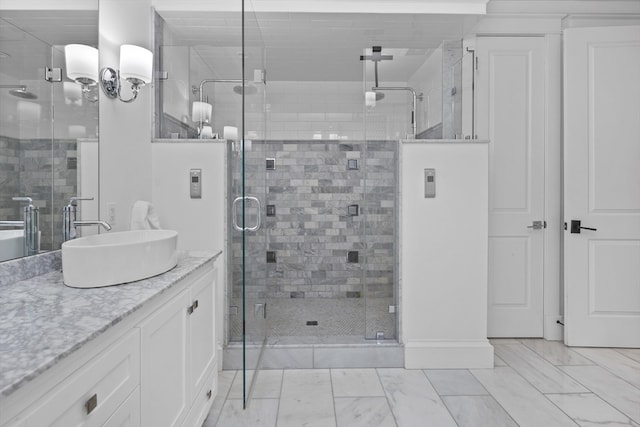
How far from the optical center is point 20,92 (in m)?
1.27

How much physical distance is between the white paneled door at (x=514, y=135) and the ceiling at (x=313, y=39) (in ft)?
1.33

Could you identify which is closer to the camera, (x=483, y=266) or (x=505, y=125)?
(x=483, y=266)

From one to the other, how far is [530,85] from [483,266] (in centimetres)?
153

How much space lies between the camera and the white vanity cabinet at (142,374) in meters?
0.67

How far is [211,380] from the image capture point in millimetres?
1709

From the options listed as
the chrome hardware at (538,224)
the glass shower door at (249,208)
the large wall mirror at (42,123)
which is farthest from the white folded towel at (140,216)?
the chrome hardware at (538,224)

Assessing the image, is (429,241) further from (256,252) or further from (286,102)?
(286,102)

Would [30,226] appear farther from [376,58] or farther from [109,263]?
[376,58]

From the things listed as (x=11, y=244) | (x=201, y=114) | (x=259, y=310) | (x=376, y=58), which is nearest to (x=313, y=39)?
(x=376, y=58)

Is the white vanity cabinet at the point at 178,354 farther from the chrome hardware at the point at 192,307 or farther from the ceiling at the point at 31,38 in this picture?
the ceiling at the point at 31,38

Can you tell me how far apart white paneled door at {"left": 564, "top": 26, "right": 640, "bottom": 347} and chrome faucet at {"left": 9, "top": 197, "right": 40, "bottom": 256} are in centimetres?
319

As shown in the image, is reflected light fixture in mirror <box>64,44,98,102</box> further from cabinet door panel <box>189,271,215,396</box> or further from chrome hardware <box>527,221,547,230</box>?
chrome hardware <box>527,221,547,230</box>

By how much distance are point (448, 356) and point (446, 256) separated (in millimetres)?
651

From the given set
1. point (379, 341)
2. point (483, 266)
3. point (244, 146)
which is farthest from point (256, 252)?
point (483, 266)
